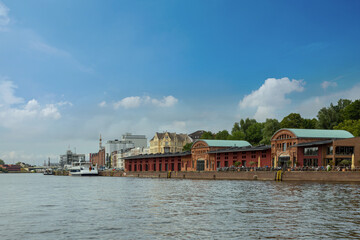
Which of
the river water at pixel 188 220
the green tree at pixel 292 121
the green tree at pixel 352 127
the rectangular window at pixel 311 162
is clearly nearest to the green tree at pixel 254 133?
the green tree at pixel 292 121

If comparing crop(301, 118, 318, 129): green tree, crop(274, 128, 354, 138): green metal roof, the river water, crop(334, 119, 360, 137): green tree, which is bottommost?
the river water

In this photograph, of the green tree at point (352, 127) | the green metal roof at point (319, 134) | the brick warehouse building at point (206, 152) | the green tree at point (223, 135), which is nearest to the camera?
the green metal roof at point (319, 134)

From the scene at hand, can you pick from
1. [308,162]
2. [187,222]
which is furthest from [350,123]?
[187,222]

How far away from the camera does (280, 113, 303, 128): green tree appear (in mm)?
→ 149250

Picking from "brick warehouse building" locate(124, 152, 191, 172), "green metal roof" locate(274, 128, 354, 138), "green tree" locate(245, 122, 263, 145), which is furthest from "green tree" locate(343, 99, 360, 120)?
"brick warehouse building" locate(124, 152, 191, 172)

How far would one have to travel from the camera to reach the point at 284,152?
112062 mm

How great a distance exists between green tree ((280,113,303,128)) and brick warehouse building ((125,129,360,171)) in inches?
674

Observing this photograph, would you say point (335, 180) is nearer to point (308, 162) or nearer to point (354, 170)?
point (354, 170)

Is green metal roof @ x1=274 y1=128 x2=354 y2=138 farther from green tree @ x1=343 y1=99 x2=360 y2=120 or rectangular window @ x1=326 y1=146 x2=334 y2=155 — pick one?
green tree @ x1=343 y1=99 x2=360 y2=120

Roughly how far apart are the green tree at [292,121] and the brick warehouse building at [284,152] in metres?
17.1

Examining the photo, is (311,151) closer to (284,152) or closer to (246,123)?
(284,152)

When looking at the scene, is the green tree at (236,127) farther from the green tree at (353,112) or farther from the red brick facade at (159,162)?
the green tree at (353,112)

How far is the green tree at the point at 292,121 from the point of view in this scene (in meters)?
149

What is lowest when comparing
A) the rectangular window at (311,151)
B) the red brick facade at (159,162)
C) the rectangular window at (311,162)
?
the red brick facade at (159,162)
